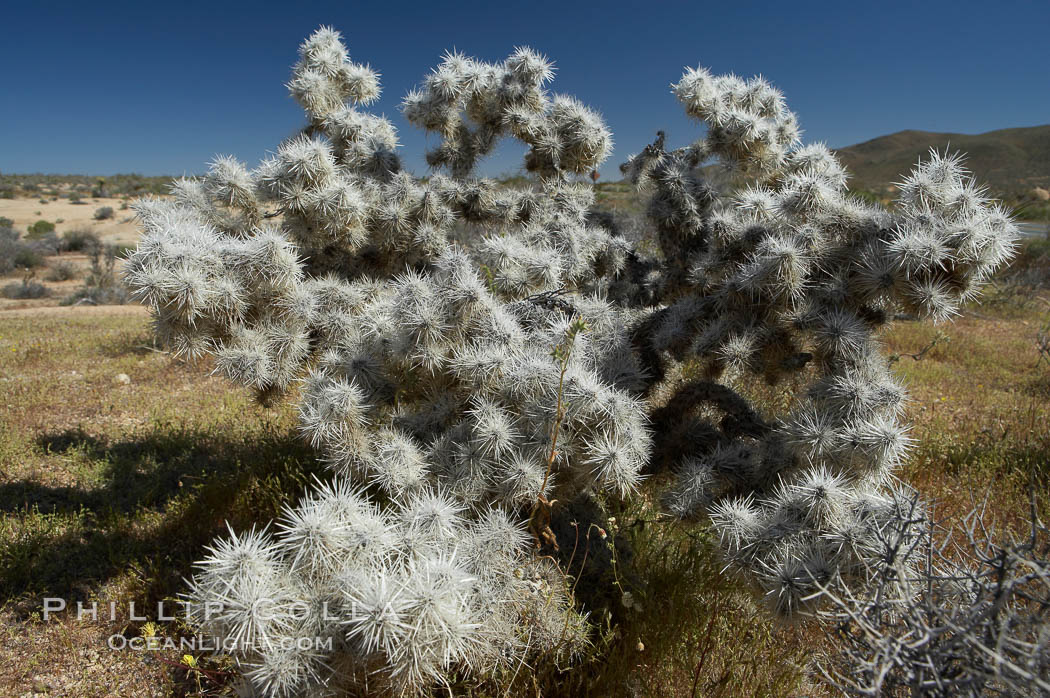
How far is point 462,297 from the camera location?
2.69 m

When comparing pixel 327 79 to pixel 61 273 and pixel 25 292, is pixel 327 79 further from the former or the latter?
pixel 61 273

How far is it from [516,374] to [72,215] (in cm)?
3801

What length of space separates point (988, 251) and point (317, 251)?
13.1 ft

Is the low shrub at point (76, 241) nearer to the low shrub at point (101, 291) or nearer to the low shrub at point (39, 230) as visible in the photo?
the low shrub at point (39, 230)

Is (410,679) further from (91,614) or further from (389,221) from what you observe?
(389,221)

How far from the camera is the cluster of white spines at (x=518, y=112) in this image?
4402 mm

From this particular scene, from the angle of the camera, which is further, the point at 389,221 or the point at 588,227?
the point at 588,227

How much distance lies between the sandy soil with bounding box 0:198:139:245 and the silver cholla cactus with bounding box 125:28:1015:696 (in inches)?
974

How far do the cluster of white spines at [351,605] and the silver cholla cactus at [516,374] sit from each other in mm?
10

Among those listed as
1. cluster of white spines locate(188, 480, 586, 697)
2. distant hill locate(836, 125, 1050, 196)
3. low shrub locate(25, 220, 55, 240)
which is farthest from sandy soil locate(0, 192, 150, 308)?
distant hill locate(836, 125, 1050, 196)

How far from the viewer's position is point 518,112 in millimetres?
4344

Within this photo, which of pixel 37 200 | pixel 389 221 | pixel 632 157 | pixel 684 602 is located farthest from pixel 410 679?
pixel 37 200

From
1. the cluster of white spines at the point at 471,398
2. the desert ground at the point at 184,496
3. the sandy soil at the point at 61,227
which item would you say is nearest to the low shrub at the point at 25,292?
the sandy soil at the point at 61,227

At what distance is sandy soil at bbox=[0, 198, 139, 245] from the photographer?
25.1m
